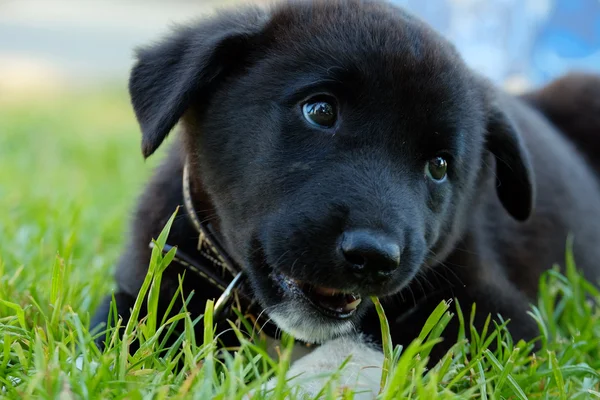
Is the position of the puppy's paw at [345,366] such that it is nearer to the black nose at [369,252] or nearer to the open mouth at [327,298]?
the open mouth at [327,298]

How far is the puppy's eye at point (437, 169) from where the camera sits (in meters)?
2.33

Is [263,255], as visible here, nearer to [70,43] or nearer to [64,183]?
[64,183]

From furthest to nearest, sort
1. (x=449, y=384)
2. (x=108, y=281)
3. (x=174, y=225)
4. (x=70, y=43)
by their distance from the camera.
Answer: (x=70, y=43)
(x=108, y=281)
(x=174, y=225)
(x=449, y=384)

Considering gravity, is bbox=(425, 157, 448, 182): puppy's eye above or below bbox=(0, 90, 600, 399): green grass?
above

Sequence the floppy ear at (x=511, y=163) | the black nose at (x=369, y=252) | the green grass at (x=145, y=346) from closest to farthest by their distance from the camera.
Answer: the green grass at (x=145, y=346) < the black nose at (x=369, y=252) < the floppy ear at (x=511, y=163)

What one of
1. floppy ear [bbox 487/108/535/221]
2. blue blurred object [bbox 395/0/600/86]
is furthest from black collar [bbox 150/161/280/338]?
blue blurred object [bbox 395/0/600/86]

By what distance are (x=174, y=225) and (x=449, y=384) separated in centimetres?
104

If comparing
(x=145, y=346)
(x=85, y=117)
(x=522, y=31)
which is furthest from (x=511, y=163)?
(x=85, y=117)

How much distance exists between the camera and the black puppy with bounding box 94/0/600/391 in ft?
6.78

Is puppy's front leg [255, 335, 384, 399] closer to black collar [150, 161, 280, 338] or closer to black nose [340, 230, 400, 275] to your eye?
black collar [150, 161, 280, 338]

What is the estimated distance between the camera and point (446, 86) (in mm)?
2311

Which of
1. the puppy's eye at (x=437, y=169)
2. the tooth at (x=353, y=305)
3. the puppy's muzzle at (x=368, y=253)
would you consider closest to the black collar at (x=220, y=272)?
the tooth at (x=353, y=305)

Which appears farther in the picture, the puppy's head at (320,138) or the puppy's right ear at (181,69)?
the puppy's right ear at (181,69)

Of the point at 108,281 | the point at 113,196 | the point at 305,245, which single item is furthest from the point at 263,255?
the point at 113,196
